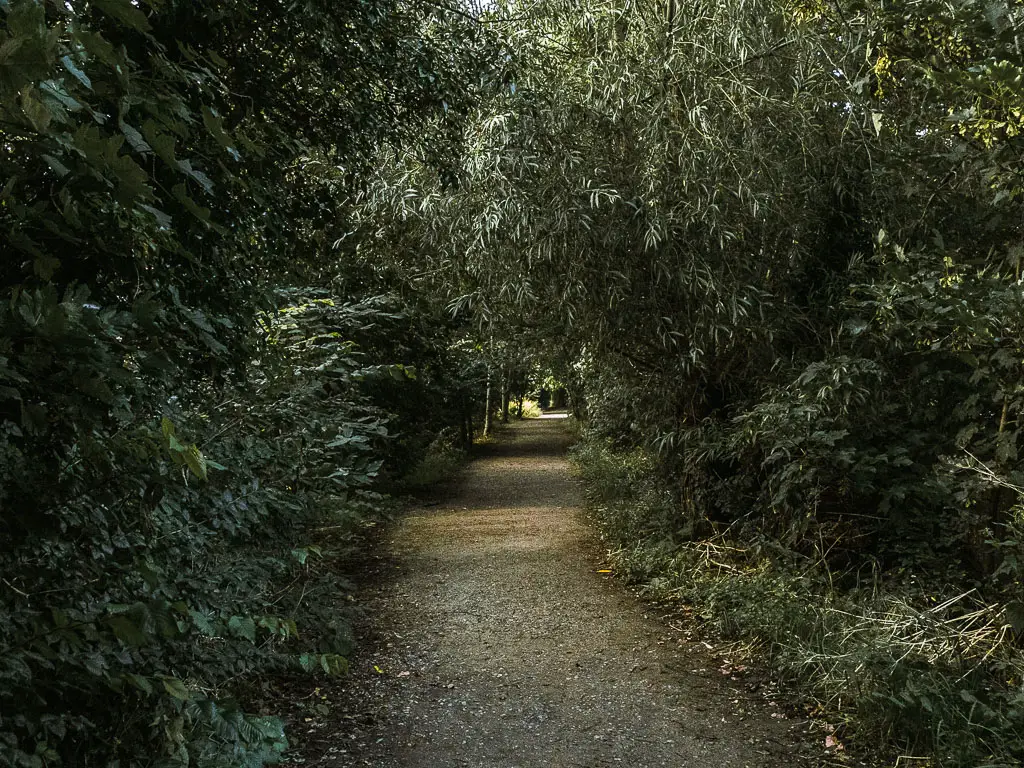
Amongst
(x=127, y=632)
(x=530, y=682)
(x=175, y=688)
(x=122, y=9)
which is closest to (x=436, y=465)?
(x=530, y=682)

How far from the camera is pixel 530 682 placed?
523 cm

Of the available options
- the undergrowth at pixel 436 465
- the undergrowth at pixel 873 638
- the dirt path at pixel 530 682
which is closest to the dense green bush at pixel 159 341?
the dirt path at pixel 530 682

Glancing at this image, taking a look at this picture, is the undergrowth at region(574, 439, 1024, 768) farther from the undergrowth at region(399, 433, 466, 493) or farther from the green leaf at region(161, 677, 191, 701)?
the undergrowth at region(399, 433, 466, 493)

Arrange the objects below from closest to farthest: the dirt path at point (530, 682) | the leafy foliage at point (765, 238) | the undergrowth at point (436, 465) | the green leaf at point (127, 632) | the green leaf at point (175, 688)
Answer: the green leaf at point (127, 632), the green leaf at point (175, 688), the dirt path at point (530, 682), the leafy foliage at point (765, 238), the undergrowth at point (436, 465)

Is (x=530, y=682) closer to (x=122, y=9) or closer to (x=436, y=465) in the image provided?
(x=122, y=9)

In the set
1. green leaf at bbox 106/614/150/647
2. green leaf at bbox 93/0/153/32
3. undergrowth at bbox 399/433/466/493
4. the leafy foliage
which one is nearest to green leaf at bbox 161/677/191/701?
green leaf at bbox 106/614/150/647

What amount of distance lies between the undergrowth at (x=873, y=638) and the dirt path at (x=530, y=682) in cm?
39

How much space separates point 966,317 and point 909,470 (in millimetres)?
2471

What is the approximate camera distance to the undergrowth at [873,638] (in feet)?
12.4

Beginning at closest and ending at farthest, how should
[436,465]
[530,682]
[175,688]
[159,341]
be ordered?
[175,688] < [159,341] < [530,682] < [436,465]

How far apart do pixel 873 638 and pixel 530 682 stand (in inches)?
82.0

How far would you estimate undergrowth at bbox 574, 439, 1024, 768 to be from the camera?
3768mm

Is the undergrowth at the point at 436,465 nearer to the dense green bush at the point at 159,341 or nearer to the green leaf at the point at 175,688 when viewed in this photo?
the dense green bush at the point at 159,341

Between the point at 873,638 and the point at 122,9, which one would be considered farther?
the point at 873,638
